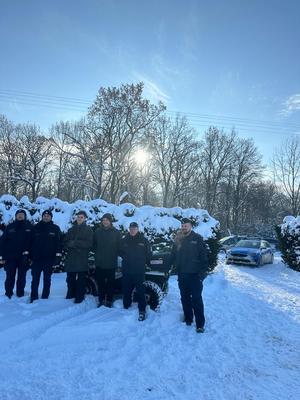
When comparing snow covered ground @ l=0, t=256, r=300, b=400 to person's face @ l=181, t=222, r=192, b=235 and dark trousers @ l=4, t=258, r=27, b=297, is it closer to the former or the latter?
dark trousers @ l=4, t=258, r=27, b=297

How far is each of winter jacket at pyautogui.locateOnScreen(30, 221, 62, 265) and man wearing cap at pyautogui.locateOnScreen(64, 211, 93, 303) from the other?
0.24 meters

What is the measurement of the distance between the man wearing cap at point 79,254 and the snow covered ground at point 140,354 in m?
0.36

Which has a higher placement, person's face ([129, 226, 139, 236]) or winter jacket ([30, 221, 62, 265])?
person's face ([129, 226, 139, 236])

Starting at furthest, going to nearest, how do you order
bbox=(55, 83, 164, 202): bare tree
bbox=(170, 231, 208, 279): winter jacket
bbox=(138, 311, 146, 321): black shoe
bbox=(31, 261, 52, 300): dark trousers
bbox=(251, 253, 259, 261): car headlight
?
bbox=(55, 83, 164, 202): bare tree
bbox=(251, 253, 259, 261): car headlight
bbox=(31, 261, 52, 300): dark trousers
bbox=(170, 231, 208, 279): winter jacket
bbox=(138, 311, 146, 321): black shoe

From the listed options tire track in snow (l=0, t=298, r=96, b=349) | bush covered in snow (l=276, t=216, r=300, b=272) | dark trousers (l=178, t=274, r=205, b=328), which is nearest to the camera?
tire track in snow (l=0, t=298, r=96, b=349)

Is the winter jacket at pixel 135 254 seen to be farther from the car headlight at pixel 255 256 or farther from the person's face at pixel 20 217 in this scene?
the car headlight at pixel 255 256

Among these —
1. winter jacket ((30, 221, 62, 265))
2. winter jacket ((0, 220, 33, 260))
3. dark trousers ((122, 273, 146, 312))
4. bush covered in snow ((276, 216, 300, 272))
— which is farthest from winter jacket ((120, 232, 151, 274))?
bush covered in snow ((276, 216, 300, 272))

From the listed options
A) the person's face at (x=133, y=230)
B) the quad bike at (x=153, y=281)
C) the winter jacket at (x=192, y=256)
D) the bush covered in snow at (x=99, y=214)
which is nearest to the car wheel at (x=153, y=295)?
the quad bike at (x=153, y=281)

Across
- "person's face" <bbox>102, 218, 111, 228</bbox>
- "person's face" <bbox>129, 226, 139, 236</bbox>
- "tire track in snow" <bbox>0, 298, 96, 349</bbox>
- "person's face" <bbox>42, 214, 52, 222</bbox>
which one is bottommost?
"tire track in snow" <bbox>0, 298, 96, 349</bbox>

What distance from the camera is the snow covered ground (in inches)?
156

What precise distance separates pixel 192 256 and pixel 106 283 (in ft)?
5.89

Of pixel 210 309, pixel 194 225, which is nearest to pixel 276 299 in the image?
pixel 210 309

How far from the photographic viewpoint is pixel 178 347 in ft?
17.5

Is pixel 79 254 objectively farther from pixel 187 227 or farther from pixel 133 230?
pixel 187 227
